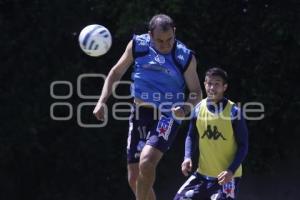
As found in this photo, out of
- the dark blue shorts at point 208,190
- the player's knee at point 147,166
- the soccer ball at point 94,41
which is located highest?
the soccer ball at point 94,41

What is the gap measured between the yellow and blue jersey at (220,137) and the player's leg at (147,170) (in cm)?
29

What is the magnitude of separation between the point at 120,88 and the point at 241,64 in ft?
5.90

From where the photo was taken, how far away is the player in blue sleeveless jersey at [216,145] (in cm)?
603

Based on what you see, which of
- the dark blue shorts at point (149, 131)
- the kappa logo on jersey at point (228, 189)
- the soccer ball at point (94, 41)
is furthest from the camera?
the soccer ball at point (94, 41)

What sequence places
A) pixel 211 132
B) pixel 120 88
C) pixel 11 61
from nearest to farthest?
pixel 211 132 < pixel 11 61 < pixel 120 88

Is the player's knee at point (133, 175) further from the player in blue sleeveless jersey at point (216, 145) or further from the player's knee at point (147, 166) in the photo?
the player in blue sleeveless jersey at point (216, 145)

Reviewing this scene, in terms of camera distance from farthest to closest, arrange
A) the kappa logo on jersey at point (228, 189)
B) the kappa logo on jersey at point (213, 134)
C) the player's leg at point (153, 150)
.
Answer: the player's leg at point (153, 150) → the kappa logo on jersey at point (213, 134) → the kappa logo on jersey at point (228, 189)

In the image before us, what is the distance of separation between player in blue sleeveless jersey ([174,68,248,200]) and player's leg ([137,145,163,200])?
0.27 meters

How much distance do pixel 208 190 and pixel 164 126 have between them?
71 centimetres

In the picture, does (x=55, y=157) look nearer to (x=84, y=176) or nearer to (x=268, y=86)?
(x=84, y=176)

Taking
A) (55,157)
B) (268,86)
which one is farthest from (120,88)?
(268,86)

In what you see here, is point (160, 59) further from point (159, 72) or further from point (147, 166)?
point (147, 166)

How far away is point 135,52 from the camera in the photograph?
646 cm

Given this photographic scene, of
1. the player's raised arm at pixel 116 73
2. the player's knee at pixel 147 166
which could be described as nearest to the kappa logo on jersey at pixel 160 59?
the player's raised arm at pixel 116 73
